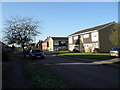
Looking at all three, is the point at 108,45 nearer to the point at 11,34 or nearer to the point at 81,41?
the point at 81,41

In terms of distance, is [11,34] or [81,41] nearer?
[11,34]

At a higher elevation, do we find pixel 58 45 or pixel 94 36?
pixel 94 36

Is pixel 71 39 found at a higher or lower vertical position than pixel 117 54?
higher

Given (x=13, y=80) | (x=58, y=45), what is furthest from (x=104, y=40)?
(x=13, y=80)

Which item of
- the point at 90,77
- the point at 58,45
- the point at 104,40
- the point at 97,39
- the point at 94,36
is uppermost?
the point at 94,36

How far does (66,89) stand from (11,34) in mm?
22256

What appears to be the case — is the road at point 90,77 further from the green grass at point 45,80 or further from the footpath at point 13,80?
the footpath at point 13,80

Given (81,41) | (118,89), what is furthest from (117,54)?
(81,41)

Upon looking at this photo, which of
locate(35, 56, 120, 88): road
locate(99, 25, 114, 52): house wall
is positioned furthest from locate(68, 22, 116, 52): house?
locate(35, 56, 120, 88): road

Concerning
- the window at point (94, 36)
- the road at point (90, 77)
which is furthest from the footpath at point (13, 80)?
the window at point (94, 36)

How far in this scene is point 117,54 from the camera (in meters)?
19.9

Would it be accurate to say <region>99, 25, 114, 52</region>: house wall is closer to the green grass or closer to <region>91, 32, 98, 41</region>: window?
<region>91, 32, 98, 41</region>: window

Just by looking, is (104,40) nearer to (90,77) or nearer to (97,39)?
(97,39)

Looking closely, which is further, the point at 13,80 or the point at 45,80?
the point at 13,80
